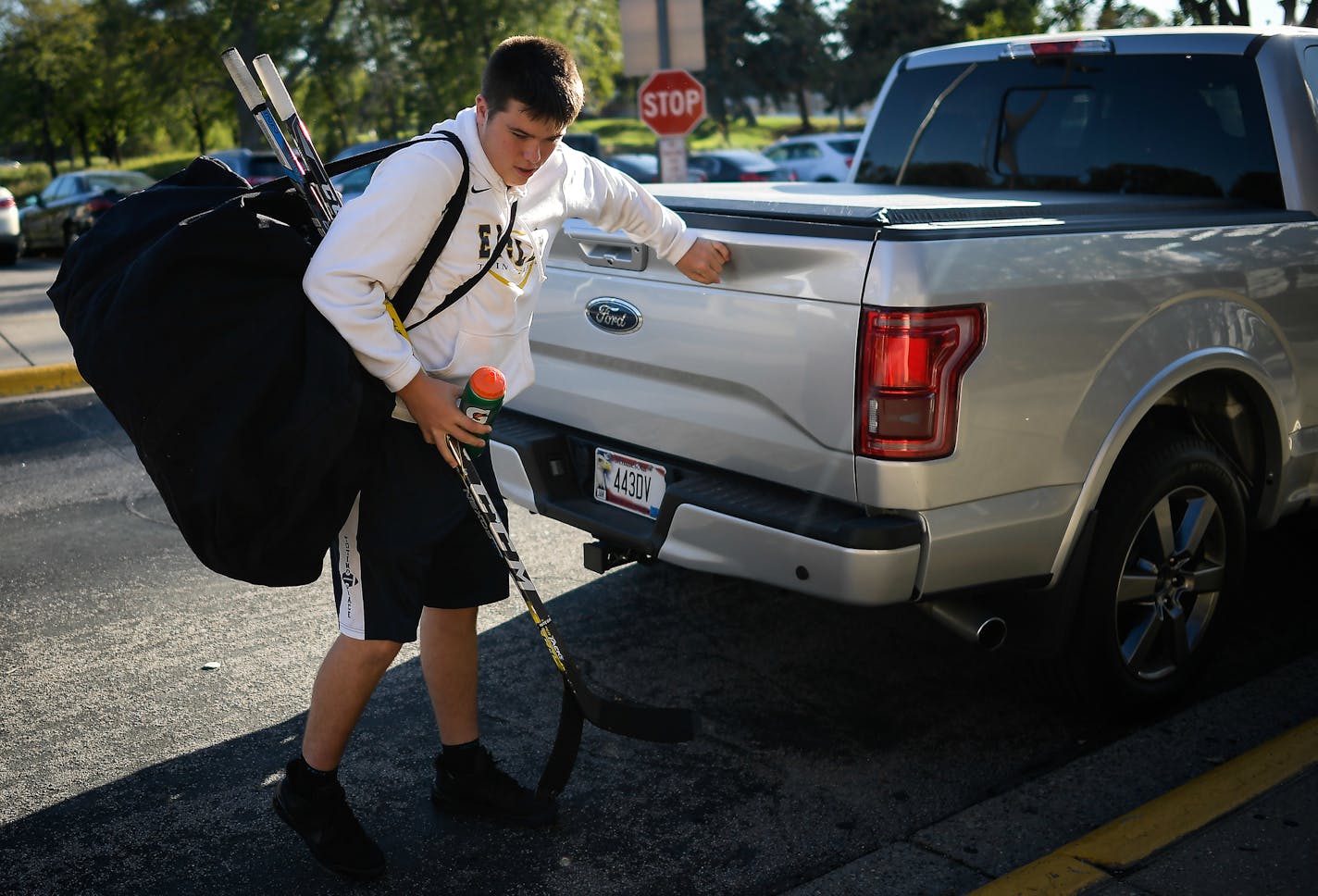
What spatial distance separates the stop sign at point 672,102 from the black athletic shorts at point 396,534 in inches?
355

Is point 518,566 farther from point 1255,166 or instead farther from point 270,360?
point 1255,166

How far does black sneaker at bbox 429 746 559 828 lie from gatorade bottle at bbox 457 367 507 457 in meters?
0.97

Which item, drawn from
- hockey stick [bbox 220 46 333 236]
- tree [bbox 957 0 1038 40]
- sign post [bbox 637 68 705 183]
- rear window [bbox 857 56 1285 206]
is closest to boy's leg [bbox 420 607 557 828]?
hockey stick [bbox 220 46 333 236]

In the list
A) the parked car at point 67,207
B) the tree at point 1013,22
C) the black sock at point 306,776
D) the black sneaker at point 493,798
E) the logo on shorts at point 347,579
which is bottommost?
the parked car at point 67,207

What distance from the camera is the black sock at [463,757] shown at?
3.13 m

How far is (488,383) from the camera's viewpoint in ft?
8.50

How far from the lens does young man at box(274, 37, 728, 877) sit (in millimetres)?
2521

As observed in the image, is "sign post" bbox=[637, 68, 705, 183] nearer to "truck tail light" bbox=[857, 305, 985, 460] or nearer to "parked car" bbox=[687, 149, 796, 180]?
"truck tail light" bbox=[857, 305, 985, 460]

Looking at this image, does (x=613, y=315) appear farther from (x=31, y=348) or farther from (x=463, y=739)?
(x=31, y=348)

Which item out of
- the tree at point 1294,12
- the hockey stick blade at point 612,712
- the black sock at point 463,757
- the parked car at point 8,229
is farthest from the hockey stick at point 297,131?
the parked car at point 8,229

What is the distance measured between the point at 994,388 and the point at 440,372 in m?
1.31

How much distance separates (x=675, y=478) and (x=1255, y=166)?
2.22 metres

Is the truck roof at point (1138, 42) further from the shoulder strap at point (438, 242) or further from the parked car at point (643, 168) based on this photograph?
the parked car at point (643, 168)

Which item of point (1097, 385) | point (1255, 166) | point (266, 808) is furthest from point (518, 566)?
point (1255, 166)
